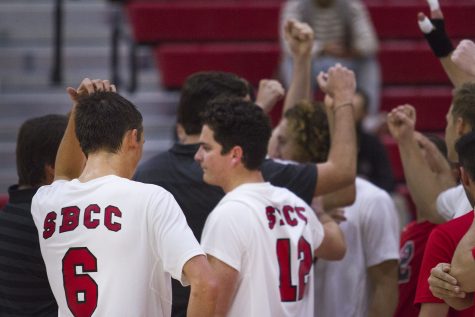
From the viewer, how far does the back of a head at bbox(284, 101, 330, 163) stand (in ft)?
14.4

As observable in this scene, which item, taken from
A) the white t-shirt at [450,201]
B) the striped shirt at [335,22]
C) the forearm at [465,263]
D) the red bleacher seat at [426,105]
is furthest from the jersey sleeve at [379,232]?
the red bleacher seat at [426,105]

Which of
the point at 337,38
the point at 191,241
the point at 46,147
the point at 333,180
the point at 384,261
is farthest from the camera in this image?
the point at 337,38

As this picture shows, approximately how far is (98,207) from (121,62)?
20.5 feet

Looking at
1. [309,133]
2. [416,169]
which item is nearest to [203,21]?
[309,133]

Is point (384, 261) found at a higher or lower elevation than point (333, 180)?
lower

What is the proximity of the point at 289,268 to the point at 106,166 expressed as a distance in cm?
81

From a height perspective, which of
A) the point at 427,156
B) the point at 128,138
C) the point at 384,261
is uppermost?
the point at 128,138

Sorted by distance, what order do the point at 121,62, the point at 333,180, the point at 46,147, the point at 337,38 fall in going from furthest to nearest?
the point at 121,62 → the point at 337,38 → the point at 333,180 → the point at 46,147

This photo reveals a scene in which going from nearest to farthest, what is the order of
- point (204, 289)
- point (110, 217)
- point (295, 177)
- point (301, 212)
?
1. point (204, 289)
2. point (110, 217)
3. point (301, 212)
4. point (295, 177)

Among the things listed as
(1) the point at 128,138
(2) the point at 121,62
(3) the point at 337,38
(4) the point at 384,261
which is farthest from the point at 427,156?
(2) the point at 121,62

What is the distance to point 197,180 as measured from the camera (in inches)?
159

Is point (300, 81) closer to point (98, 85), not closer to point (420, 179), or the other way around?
point (420, 179)

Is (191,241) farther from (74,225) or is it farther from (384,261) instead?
(384,261)

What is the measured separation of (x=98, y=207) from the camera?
3.17m
